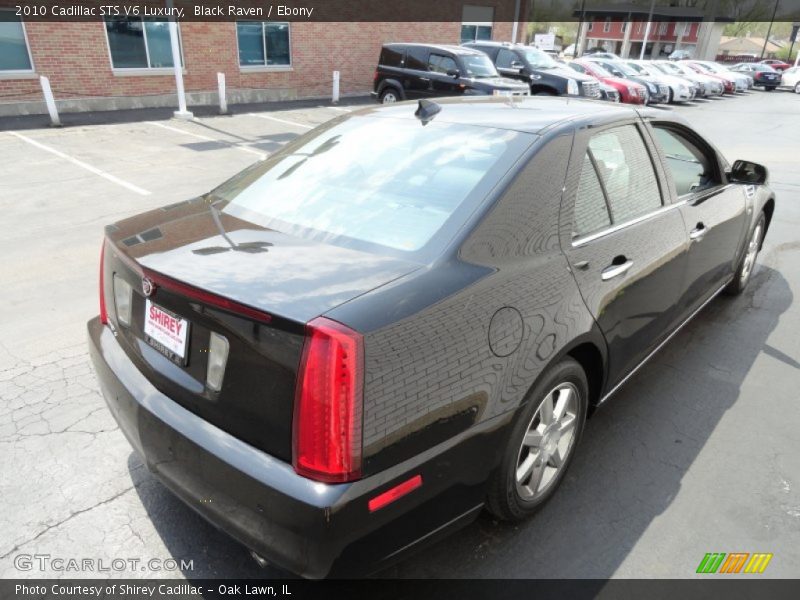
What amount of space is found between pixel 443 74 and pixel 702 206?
11492 millimetres

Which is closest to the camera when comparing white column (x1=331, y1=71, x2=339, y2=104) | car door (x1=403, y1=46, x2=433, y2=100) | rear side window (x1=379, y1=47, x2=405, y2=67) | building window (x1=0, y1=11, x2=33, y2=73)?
building window (x1=0, y1=11, x2=33, y2=73)

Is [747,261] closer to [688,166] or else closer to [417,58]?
[688,166]

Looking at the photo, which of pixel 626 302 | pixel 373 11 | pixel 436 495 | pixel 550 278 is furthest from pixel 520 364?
pixel 373 11

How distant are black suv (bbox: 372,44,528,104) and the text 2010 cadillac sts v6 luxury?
1120 cm

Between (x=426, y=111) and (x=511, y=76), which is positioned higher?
(x=426, y=111)

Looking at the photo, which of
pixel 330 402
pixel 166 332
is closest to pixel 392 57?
pixel 166 332

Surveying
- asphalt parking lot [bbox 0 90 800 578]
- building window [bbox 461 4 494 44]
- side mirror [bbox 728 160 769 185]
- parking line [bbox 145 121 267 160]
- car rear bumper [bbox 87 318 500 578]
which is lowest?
parking line [bbox 145 121 267 160]

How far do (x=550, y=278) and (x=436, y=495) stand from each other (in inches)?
37.0

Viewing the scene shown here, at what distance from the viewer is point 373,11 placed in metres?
19.0

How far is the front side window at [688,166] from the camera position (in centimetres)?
358

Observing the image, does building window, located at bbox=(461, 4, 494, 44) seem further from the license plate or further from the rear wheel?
the license plate

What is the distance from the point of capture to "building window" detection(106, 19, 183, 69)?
1343 centimetres

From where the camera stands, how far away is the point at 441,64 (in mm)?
13969

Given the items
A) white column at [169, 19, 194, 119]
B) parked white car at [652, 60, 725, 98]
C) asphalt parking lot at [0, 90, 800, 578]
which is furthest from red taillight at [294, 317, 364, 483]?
parked white car at [652, 60, 725, 98]
